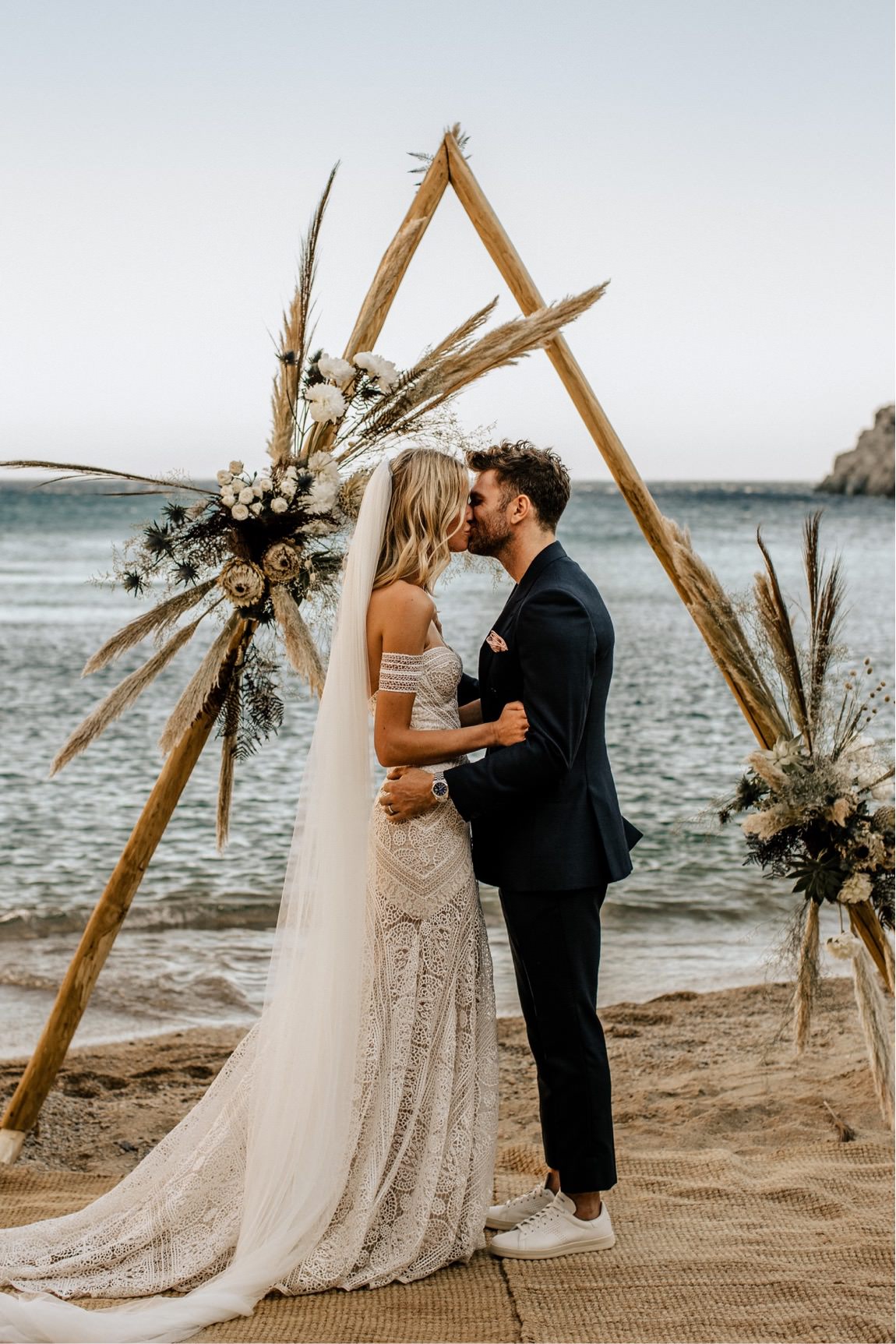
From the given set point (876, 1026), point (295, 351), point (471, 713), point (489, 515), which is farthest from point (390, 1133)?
point (295, 351)

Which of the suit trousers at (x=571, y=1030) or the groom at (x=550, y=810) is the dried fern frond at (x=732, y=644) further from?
the suit trousers at (x=571, y=1030)

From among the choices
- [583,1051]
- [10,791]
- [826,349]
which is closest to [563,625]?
[583,1051]

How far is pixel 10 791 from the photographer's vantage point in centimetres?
948

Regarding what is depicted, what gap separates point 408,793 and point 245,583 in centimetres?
92

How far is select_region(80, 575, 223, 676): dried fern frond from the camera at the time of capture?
3.46 metres

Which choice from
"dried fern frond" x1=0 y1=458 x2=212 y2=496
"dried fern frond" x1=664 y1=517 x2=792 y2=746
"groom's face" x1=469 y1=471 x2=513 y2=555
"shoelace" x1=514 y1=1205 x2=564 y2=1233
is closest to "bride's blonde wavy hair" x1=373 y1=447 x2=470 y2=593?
"groom's face" x1=469 y1=471 x2=513 y2=555

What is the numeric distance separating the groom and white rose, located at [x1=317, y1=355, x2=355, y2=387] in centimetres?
57

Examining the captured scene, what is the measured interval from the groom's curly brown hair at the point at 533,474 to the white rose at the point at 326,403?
53 centimetres

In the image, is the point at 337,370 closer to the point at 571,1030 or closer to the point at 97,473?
the point at 97,473

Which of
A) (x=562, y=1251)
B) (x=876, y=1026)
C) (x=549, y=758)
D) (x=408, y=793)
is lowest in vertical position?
(x=562, y=1251)

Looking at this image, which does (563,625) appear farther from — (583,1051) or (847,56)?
(847,56)

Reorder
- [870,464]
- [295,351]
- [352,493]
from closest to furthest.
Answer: [352,493] → [295,351] → [870,464]

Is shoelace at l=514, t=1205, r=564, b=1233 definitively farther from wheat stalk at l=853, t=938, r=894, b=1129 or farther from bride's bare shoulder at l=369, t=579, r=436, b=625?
bride's bare shoulder at l=369, t=579, r=436, b=625

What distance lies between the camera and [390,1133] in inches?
111
